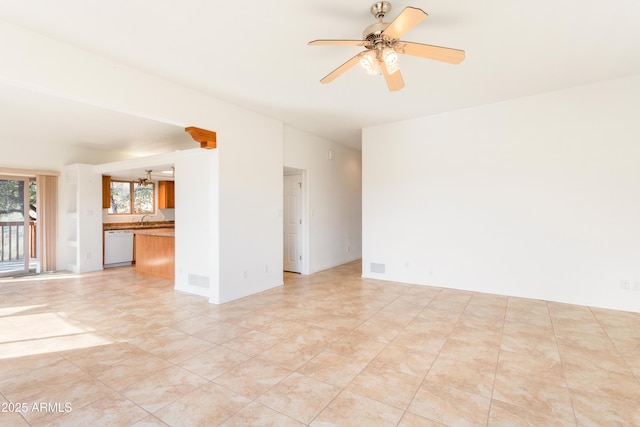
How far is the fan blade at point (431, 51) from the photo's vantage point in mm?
2250

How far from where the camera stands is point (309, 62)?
10.1 feet

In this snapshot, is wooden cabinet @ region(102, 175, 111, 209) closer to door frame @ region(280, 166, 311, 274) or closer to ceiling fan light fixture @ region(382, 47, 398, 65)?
door frame @ region(280, 166, 311, 274)

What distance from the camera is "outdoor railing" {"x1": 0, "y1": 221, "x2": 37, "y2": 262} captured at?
6285 mm

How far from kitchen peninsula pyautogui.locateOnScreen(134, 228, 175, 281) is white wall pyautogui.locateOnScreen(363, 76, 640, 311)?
3657mm

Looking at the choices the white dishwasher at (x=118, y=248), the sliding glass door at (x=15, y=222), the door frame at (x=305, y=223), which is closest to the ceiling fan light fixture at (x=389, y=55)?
→ the door frame at (x=305, y=223)

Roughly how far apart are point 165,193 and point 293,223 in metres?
4.22

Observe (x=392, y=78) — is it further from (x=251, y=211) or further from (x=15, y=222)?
(x=15, y=222)

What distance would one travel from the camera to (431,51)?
2.31 metres

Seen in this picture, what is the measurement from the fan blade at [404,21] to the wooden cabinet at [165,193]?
24.7ft

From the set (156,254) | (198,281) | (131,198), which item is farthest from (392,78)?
(131,198)

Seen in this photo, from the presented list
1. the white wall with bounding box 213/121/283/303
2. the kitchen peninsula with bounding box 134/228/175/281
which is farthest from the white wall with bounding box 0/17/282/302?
the kitchen peninsula with bounding box 134/228/175/281

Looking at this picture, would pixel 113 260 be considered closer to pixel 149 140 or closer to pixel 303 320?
pixel 149 140

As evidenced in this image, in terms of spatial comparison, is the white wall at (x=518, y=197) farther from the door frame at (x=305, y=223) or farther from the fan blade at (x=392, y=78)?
the fan blade at (x=392, y=78)

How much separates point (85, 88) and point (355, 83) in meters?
2.75
